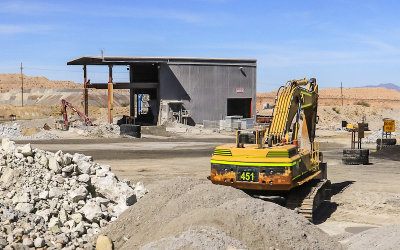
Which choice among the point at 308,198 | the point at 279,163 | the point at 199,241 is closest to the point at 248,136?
the point at 279,163

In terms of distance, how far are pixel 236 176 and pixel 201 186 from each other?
1.35 m

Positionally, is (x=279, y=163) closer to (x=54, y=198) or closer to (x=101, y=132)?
(x=54, y=198)

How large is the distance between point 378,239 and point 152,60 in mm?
46061

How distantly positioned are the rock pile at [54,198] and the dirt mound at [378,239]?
5898mm

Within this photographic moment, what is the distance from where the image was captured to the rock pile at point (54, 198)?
11656 mm

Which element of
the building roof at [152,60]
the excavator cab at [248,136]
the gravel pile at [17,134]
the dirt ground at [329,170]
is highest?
the building roof at [152,60]

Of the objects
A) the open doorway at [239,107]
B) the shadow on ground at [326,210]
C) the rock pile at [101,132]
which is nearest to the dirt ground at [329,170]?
the shadow on ground at [326,210]

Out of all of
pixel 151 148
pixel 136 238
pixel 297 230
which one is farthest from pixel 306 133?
pixel 151 148

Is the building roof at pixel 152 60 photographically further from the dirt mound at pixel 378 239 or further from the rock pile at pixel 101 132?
the dirt mound at pixel 378 239

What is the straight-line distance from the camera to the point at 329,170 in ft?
90.8

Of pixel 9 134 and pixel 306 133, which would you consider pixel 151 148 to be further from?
pixel 306 133

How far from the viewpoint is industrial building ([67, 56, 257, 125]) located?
2201 inches

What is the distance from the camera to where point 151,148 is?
37.7m

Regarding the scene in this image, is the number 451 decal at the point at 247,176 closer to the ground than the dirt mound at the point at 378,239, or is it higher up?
higher up
